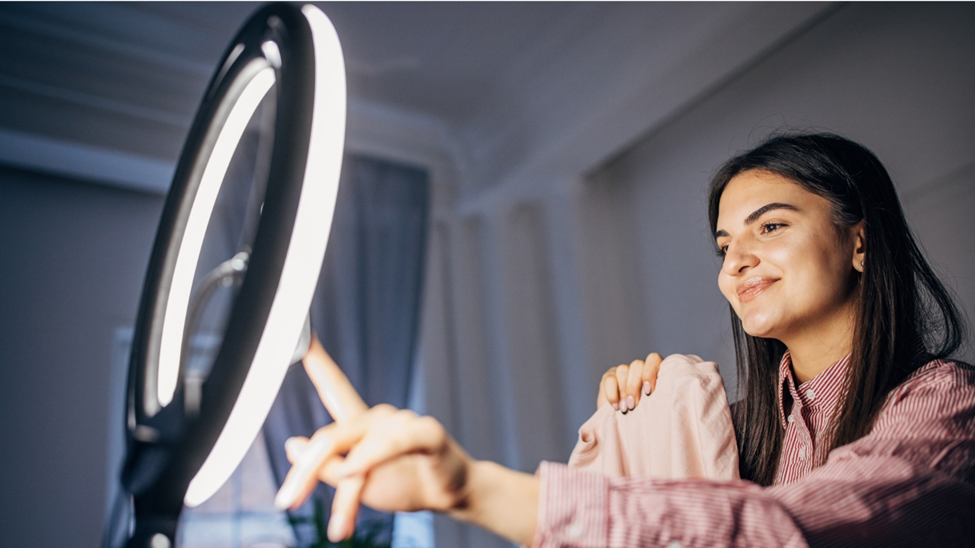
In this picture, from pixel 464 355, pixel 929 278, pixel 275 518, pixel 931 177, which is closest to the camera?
pixel 929 278

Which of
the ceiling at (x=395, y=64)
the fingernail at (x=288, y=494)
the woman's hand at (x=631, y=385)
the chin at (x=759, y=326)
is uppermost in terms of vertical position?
the ceiling at (x=395, y=64)

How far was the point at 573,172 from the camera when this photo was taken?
10.4ft

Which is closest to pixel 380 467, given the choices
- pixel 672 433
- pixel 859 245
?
pixel 672 433

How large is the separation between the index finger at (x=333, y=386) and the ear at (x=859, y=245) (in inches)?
37.9

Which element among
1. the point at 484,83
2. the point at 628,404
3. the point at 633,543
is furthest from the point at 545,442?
the point at 633,543

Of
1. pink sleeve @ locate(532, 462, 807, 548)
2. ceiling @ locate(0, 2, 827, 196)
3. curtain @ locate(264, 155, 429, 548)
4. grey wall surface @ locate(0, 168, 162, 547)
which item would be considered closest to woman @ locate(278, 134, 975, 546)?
pink sleeve @ locate(532, 462, 807, 548)

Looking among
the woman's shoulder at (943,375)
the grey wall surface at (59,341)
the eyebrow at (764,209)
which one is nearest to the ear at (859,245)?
the eyebrow at (764,209)

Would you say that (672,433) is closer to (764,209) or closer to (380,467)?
(764,209)

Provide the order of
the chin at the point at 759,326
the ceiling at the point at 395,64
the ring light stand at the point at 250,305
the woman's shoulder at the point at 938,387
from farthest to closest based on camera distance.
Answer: the ceiling at the point at 395,64
the chin at the point at 759,326
the woman's shoulder at the point at 938,387
the ring light stand at the point at 250,305

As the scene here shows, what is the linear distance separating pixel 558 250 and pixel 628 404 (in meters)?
2.03

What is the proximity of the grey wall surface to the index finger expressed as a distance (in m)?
2.62

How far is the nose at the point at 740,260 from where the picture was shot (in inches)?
46.9

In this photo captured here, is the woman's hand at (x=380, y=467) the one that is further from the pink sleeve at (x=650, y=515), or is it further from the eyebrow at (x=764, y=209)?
the eyebrow at (x=764, y=209)

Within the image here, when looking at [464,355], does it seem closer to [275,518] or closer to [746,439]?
[275,518]
